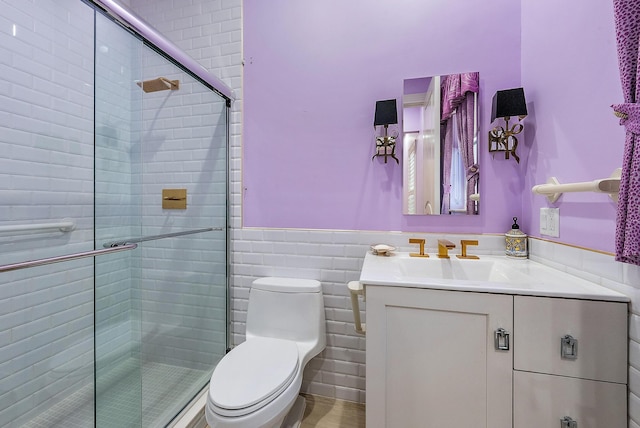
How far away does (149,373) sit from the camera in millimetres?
1411

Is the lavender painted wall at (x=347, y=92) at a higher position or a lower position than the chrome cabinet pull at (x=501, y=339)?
higher

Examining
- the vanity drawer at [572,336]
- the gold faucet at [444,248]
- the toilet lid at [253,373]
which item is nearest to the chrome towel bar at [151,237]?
the toilet lid at [253,373]

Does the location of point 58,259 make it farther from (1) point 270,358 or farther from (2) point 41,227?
(1) point 270,358

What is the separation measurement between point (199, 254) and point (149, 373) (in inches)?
Answer: 26.7

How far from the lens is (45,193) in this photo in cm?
130

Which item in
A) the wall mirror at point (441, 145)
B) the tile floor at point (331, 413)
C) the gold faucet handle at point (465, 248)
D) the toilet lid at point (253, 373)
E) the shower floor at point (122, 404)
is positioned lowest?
the tile floor at point (331, 413)

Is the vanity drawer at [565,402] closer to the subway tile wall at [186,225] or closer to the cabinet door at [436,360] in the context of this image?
the cabinet door at [436,360]

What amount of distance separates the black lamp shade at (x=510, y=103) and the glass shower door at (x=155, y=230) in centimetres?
159

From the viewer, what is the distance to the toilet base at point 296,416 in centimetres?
137

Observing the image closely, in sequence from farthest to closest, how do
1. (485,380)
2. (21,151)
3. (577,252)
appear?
(21,151) → (577,252) → (485,380)

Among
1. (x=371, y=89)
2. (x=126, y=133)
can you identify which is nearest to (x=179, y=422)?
(x=126, y=133)

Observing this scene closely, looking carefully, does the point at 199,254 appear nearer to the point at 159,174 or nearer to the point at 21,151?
the point at 159,174

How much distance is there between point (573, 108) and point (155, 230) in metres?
2.02

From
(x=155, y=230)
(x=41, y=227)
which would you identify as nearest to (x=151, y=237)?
(x=155, y=230)
